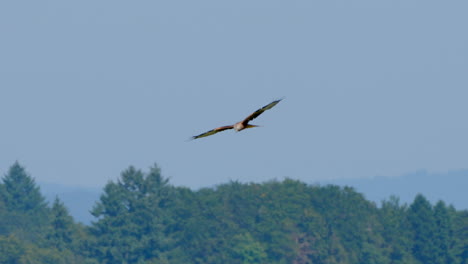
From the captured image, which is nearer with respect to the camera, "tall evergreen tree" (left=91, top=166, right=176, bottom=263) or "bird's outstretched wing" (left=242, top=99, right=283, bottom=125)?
"bird's outstretched wing" (left=242, top=99, right=283, bottom=125)

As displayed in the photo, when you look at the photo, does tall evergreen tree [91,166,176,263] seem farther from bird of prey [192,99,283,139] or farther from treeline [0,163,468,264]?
bird of prey [192,99,283,139]

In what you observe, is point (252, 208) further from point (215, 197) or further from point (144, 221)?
point (144, 221)

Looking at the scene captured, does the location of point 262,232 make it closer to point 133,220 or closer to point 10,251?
point 133,220

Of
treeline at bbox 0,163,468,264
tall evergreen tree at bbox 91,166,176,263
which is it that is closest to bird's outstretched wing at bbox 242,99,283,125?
treeline at bbox 0,163,468,264

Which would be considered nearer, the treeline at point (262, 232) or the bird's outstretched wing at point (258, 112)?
the bird's outstretched wing at point (258, 112)

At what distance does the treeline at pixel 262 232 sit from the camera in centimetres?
15575

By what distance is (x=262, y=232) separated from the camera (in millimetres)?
159375

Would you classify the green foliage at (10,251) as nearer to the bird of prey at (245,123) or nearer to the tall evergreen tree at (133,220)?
the tall evergreen tree at (133,220)

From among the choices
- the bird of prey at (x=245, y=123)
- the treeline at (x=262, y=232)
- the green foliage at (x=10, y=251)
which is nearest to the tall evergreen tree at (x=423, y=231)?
the treeline at (x=262, y=232)

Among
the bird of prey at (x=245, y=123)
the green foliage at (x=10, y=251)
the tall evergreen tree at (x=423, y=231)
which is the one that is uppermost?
the green foliage at (x=10, y=251)

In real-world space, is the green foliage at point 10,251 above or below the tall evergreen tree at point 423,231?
above

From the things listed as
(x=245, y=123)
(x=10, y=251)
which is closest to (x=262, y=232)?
(x=10, y=251)

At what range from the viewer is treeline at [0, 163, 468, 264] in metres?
156

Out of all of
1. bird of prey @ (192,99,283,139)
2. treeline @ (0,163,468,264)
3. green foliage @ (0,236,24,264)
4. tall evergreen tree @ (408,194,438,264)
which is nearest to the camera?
bird of prey @ (192,99,283,139)
